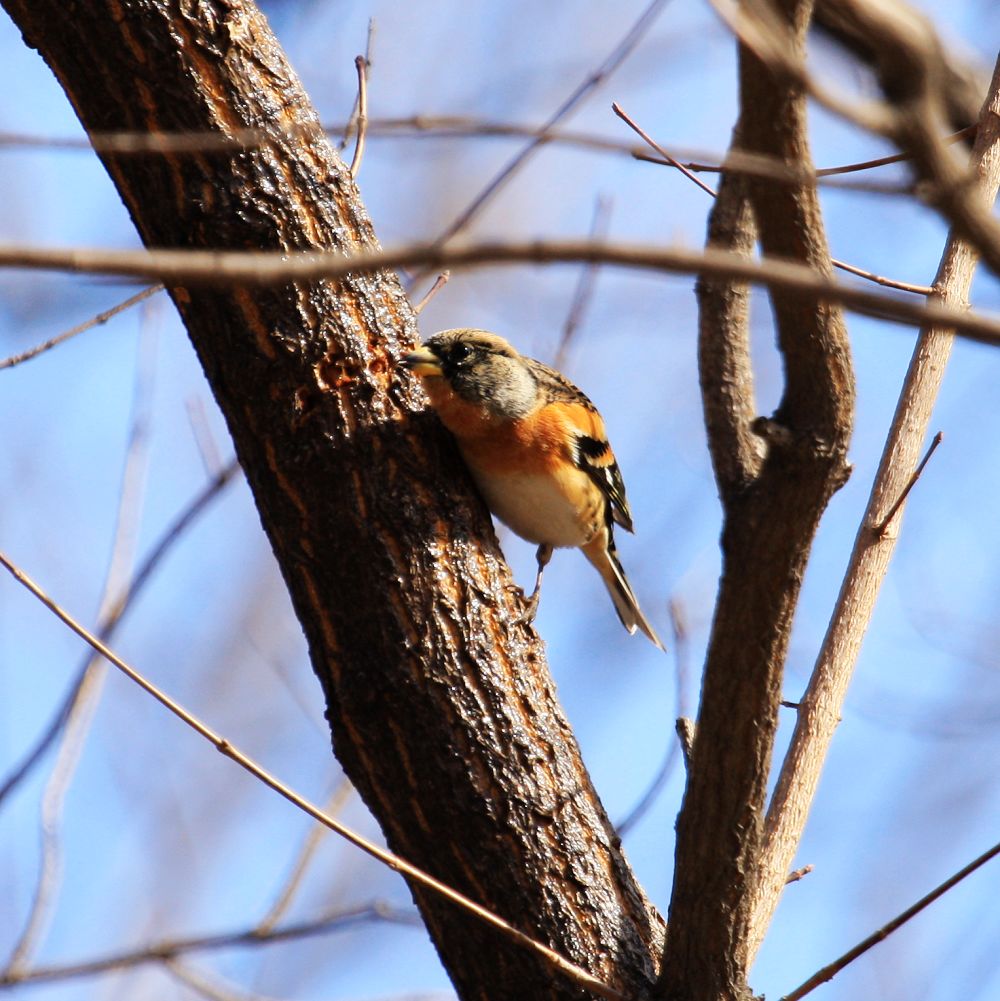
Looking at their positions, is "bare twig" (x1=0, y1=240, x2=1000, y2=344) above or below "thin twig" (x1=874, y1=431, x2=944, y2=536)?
below

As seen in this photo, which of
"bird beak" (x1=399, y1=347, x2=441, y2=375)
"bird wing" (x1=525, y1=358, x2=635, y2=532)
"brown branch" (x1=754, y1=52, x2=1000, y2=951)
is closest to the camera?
"brown branch" (x1=754, y1=52, x2=1000, y2=951)

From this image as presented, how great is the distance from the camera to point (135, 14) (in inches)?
120

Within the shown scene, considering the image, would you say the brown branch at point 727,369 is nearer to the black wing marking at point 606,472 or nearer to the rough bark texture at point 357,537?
the rough bark texture at point 357,537

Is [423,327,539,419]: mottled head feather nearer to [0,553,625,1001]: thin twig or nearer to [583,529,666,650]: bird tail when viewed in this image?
[583,529,666,650]: bird tail

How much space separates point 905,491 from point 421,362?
140 centimetres

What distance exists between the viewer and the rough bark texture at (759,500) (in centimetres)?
185

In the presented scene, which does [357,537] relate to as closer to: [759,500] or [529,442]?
[759,500]

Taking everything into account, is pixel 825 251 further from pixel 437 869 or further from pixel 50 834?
pixel 50 834

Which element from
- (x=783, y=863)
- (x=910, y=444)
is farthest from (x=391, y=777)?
(x=910, y=444)

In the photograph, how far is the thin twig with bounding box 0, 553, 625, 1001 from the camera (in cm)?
239

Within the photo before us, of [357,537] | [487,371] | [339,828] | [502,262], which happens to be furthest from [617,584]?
[502,262]

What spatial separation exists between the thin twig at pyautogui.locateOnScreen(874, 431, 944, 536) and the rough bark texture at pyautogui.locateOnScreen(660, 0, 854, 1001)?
92 cm

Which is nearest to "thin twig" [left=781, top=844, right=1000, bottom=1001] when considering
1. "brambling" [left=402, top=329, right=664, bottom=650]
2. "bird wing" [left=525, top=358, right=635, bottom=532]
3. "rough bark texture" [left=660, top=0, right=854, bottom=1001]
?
"rough bark texture" [left=660, top=0, right=854, bottom=1001]

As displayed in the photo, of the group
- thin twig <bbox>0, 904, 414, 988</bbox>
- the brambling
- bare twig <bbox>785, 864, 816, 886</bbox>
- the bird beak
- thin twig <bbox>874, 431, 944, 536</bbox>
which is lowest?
thin twig <bbox>0, 904, 414, 988</bbox>
